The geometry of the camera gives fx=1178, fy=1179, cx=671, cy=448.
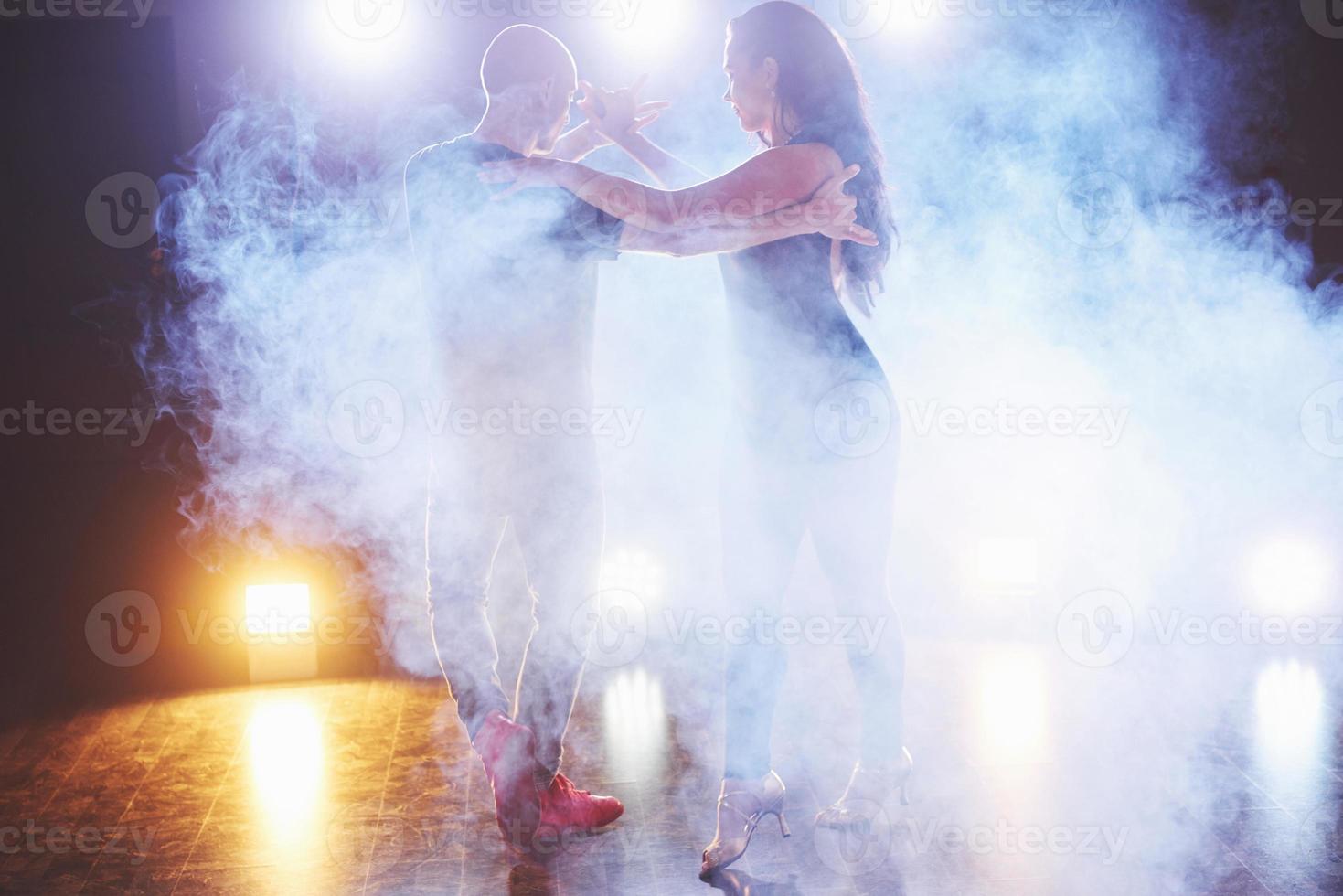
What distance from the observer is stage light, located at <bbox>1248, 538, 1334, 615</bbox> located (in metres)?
4.38

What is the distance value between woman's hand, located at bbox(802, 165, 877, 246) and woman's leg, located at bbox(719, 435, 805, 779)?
52 cm

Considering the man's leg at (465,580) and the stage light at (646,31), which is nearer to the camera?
the man's leg at (465,580)

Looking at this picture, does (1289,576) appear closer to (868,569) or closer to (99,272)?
(868,569)

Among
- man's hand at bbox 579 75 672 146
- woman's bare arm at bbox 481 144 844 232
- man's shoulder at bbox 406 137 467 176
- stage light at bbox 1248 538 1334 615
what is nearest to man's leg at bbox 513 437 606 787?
woman's bare arm at bbox 481 144 844 232

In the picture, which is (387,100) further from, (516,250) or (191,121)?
(516,250)

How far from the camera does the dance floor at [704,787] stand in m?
2.69

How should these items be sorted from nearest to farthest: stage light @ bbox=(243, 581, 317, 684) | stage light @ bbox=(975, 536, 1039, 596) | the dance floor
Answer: the dance floor
stage light @ bbox=(243, 581, 317, 684)
stage light @ bbox=(975, 536, 1039, 596)

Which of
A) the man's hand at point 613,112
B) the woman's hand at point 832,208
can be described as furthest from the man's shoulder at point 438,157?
the woman's hand at point 832,208

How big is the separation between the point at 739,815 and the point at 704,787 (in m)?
0.46

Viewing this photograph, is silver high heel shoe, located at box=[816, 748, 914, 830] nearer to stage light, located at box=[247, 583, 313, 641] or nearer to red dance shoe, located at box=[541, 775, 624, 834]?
red dance shoe, located at box=[541, 775, 624, 834]

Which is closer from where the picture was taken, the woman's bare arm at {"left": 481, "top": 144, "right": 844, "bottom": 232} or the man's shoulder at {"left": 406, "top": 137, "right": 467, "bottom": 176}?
the woman's bare arm at {"left": 481, "top": 144, "right": 844, "bottom": 232}

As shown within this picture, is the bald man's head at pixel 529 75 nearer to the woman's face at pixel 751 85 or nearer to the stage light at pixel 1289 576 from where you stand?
the woman's face at pixel 751 85

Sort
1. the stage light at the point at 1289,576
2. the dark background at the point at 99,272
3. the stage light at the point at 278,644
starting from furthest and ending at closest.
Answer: the stage light at the point at 1289,576, the stage light at the point at 278,644, the dark background at the point at 99,272

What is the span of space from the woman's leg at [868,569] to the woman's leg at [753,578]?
8 cm
